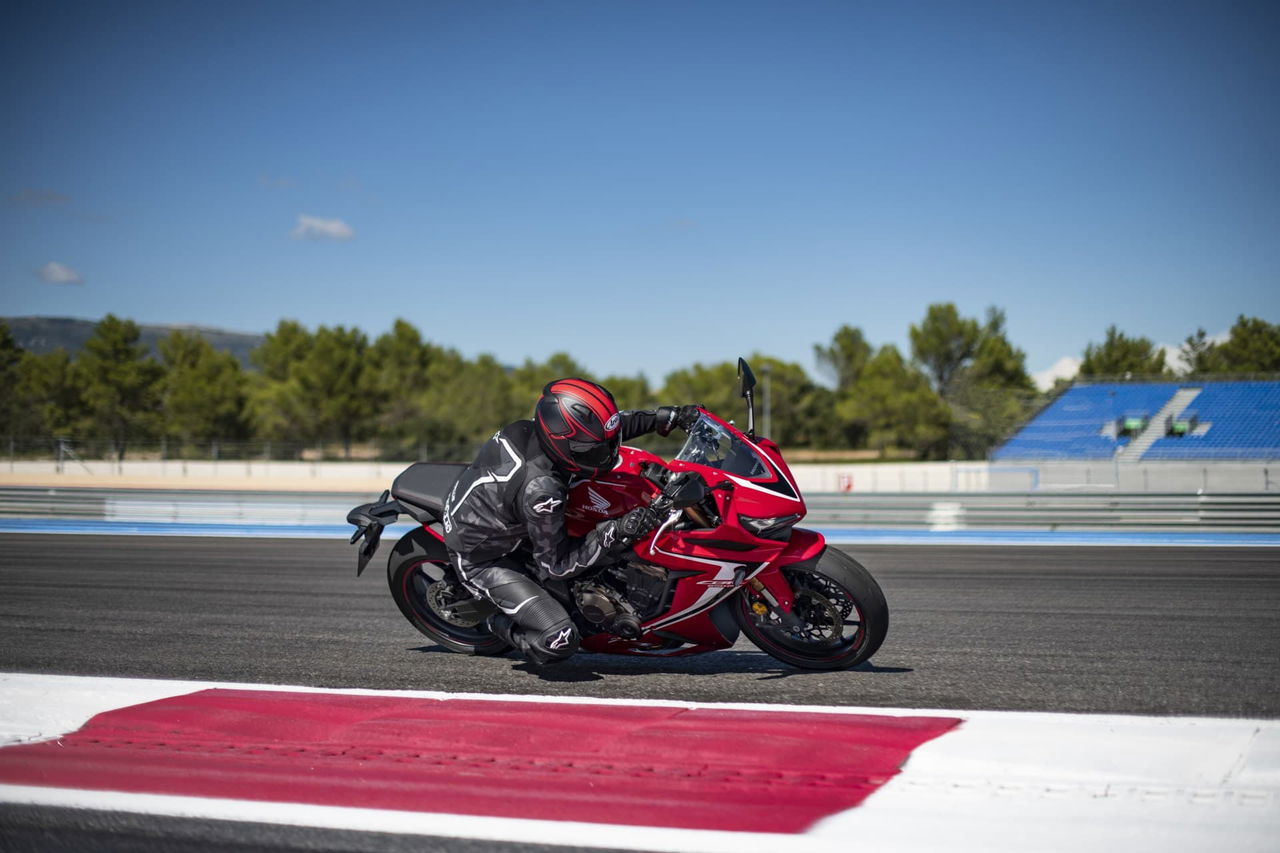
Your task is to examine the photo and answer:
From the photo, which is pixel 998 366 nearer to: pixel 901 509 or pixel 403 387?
pixel 403 387

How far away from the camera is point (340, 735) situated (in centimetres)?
396

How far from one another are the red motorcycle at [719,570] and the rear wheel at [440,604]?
0.77m

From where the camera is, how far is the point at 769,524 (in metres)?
4.60

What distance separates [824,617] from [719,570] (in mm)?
623

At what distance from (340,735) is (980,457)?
2112 inches

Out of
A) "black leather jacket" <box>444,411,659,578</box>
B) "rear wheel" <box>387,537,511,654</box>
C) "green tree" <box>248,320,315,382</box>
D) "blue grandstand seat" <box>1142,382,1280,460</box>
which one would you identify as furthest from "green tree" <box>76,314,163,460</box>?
"black leather jacket" <box>444,411,659,578</box>

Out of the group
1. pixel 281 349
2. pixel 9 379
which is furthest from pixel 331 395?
pixel 281 349

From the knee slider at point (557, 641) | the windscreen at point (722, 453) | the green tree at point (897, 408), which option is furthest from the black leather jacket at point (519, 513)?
the green tree at point (897, 408)

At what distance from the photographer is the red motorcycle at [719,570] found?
15.2 ft

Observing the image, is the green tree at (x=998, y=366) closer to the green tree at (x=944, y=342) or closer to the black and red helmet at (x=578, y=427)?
the green tree at (x=944, y=342)

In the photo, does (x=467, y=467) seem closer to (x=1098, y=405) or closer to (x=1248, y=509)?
(x=1248, y=509)

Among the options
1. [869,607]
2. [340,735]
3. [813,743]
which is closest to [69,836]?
[340,735]

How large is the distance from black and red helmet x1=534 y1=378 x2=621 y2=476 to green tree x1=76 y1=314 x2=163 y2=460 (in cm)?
6776

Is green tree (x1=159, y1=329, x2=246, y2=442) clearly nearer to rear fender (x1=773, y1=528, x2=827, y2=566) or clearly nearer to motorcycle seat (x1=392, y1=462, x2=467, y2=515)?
motorcycle seat (x1=392, y1=462, x2=467, y2=515)
